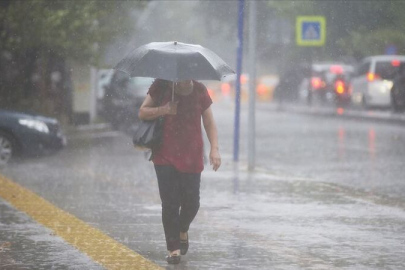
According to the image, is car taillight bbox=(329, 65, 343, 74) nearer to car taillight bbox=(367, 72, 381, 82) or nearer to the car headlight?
car taillight bbox=(367, 72, 381, 82)

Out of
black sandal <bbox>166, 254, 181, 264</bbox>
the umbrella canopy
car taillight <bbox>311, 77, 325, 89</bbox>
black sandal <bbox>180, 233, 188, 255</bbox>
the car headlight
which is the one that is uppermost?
the umbrella canopy

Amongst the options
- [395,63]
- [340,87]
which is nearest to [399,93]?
[395,63]

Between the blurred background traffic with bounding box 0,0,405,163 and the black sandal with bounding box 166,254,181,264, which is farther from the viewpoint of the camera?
the blurred background traffic with bounding box 0,0,405,163

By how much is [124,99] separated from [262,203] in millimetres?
16950

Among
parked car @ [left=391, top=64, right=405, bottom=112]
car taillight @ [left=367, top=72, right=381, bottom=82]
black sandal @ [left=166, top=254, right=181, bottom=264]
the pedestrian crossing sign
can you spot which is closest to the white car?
car taillight @ [left=367, top=72, right=381, bottom=82]

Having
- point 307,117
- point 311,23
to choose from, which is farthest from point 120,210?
point 307,117

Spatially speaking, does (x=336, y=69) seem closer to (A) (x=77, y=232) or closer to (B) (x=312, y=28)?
(B) (x=312, y=28)

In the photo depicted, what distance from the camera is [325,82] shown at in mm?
49438

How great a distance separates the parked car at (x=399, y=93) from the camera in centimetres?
3591

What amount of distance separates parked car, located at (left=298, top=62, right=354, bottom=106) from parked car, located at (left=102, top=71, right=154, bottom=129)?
54.5 ft

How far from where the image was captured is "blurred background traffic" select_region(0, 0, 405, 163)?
24.5 m

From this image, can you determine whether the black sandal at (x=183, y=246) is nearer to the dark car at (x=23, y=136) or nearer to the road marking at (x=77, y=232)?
the road marking at (x=77, y=232)

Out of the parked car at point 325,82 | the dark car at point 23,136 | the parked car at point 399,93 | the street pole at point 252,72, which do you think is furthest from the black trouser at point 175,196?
the parked car at point 325,82

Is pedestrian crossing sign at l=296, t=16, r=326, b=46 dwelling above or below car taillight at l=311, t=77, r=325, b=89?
above
